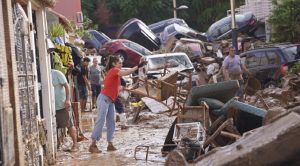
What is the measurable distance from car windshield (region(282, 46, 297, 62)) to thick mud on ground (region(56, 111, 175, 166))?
226 inches

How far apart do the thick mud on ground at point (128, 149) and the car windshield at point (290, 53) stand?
573 cm

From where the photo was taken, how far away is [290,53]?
20.0 meters

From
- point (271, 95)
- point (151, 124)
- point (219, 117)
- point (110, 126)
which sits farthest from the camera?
point (271, 95)

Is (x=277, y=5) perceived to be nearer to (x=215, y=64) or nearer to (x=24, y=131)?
(x=215, y=64)

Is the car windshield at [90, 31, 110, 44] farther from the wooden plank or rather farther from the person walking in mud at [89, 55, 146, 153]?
the person walking in mud at [89, 55, 146, 153]

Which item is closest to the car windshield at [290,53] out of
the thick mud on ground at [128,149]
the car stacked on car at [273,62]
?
the car stacked on car at [273,62]

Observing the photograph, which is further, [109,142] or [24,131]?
[109,142]

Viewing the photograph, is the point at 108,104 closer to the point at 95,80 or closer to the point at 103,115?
the point at 103,115

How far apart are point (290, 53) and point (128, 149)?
33.1 feet

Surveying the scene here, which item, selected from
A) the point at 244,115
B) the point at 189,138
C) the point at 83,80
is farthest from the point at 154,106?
the point at 189,138

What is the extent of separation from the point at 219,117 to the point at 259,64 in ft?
36.5

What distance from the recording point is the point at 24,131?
312 inches

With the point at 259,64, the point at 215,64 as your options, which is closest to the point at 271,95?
the point at 259,64

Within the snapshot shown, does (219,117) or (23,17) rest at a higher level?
(23,17)
